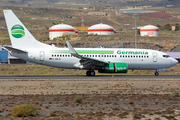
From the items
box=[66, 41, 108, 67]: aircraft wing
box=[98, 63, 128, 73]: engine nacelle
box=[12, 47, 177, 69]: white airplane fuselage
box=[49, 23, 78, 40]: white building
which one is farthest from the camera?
box=[49, 23, 78, 40]: white building

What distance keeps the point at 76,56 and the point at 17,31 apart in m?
8.57

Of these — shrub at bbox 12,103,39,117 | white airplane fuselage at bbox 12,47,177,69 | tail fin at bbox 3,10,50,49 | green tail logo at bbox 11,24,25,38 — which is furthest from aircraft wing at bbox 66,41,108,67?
shrub at bbox 12,103,39,117

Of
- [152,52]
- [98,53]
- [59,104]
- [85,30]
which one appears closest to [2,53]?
[98,53]

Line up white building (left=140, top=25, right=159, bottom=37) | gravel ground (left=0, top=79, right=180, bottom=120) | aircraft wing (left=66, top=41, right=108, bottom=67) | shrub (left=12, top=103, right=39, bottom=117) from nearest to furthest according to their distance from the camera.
Result: shrub (left=12, top=103, right=39, bottom=117) → gravel ground (left=0, top=79, right=180, bottom=120) → aircraft wing (left=66, top=41, right=108, bottom=67) → white building (left=140, top=25, right=159, bottom=37)

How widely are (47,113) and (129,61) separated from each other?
76.7ft

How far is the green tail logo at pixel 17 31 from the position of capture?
122 ft

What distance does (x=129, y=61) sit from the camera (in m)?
37.8

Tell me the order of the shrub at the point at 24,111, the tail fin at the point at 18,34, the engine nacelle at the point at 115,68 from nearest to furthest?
1. the shrub at the point at 24,111
2. the engine nacelle at the point at 115,68
3. the tail fin at the point at 18,34

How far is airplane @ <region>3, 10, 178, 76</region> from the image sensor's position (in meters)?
36.4

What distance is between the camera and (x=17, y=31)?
37.2 meters

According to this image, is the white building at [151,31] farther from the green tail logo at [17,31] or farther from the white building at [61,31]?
the green tail logo at [17,31]

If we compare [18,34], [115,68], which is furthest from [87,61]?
[18,34]

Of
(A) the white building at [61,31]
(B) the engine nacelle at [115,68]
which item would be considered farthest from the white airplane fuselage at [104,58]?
(A) the white building at [61,31]

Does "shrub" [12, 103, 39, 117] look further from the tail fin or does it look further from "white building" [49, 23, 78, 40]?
"white building" [49, 23, 78, 40]
